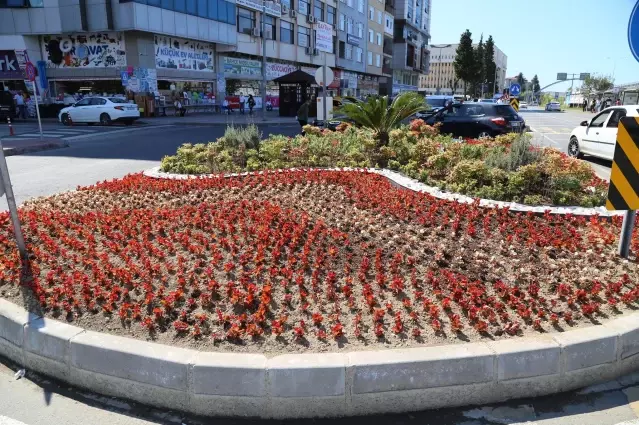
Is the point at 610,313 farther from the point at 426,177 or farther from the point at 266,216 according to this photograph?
the point at 426,177

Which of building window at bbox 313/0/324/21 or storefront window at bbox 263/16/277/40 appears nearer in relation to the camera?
storefront window at bbox 263/16/277/40

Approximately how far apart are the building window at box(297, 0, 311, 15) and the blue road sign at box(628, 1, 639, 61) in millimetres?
44738

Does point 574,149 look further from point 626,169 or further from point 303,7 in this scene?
point 303,7

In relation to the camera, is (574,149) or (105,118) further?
(105,118)

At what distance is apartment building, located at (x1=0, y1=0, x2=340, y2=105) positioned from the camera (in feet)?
100

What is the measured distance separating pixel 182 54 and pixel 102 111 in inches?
414

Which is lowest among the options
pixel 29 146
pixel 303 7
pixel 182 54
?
pixel 29 146

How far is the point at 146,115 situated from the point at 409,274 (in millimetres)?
31523

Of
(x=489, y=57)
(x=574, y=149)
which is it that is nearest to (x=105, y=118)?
(x=574, y=149)

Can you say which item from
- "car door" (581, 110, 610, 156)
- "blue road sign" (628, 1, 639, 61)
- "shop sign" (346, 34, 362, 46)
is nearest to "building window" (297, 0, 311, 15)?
"shop sign" (346, 34, 362, 46)

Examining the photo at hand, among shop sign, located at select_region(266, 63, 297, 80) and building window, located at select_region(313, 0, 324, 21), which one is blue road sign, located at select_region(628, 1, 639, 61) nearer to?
shop sign, located at select_region(266, 63, 297, 80)

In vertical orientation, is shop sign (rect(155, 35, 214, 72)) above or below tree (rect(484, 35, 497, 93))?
below

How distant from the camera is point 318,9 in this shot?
49.8 metres

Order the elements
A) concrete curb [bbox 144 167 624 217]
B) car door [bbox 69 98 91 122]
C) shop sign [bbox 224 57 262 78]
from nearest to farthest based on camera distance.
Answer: concrete curb [bbox 144 167 624 217]
car door [bbox 69 98 91 122]
shop sign [bbox 224 57 262 78]
